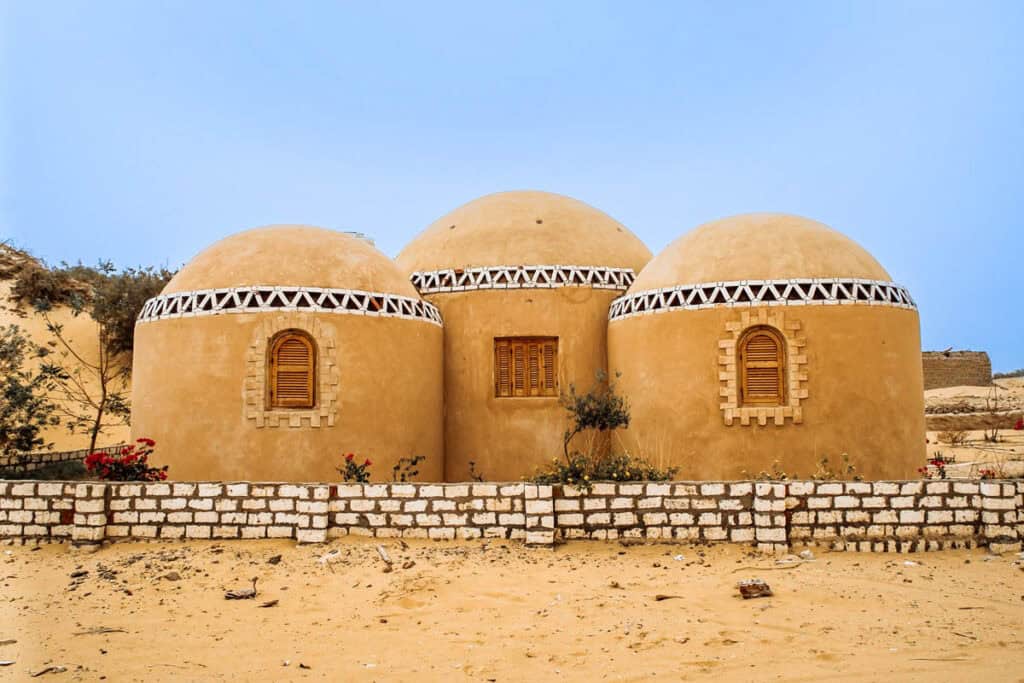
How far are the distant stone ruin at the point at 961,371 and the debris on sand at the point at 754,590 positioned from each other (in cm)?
2652

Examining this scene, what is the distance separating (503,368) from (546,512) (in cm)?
578

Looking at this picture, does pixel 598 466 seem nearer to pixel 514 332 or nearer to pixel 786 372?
pixel 786 372

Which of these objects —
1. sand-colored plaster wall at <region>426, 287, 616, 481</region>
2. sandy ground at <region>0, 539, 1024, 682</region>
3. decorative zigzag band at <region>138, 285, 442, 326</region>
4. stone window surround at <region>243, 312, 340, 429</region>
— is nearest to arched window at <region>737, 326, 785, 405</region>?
sand-colored plaster wall at <region>426, 287, 616, 481</region>

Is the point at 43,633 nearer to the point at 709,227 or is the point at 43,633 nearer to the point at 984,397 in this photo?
the point at 709,227

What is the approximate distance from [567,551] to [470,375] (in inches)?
235

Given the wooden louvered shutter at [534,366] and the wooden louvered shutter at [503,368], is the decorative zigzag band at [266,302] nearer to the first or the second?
the wooden louvered shutter at [503,368]

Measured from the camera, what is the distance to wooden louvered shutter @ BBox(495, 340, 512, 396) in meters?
14.3

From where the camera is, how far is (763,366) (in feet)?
39.1

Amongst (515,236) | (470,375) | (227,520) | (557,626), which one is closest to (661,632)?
(557,626)

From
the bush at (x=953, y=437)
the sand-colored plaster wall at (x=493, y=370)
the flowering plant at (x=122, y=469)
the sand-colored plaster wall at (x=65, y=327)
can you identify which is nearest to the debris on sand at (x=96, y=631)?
the flowering plant at (x=122, y=469)

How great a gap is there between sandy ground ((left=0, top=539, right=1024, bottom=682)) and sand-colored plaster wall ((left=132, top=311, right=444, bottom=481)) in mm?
2566

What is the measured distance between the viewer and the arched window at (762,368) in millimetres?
11867

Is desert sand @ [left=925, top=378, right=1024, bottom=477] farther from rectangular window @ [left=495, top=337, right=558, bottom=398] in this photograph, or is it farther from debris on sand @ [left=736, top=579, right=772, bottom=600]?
debris on sand @ [left=736, top=579, right=772, bottom=600]

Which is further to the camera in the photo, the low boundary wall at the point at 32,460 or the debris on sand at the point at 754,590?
the low boundary wall at the point at 32,460
